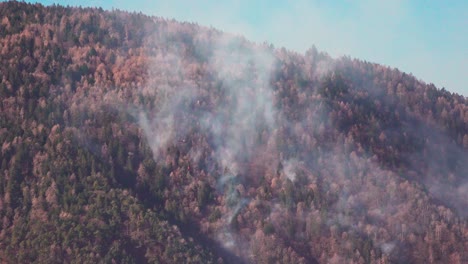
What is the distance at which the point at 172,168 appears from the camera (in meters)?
197

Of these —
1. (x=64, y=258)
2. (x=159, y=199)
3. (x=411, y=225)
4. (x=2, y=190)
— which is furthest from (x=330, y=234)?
(x=2, y=190)

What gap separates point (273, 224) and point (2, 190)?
68.4 meters

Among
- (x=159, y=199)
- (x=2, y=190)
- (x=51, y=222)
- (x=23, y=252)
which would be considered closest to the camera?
(x=23, y=252)

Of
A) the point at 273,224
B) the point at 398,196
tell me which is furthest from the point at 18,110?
the point at 398,196

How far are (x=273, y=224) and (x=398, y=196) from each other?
36977 mm

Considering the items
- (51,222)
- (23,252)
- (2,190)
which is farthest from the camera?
(2,190)

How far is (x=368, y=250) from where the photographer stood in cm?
16850

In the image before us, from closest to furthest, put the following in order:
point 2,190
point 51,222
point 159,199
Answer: point 51,222
point 2,190
point 159,199

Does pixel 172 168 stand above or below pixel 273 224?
above

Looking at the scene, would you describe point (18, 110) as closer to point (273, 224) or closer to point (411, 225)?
point (273, 224)

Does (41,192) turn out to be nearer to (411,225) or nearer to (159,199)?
(159,199)

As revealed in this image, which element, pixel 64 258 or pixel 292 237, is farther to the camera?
pixel 292 237

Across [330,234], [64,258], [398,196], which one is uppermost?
[398,196]

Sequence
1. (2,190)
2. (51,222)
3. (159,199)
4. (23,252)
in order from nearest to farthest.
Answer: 1. (23,252)
2. (51,222)
3. (2,190)
4. (159,199)
